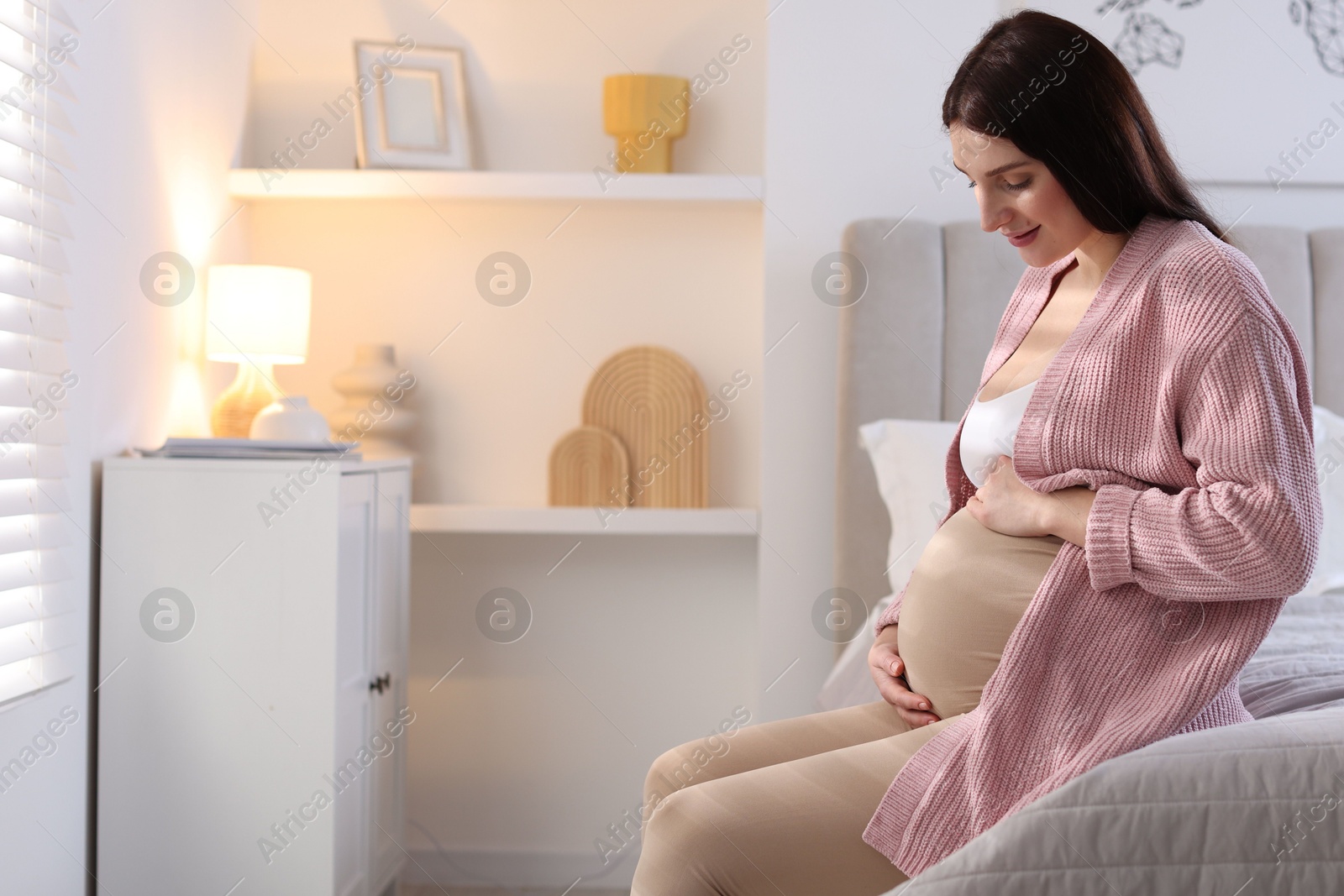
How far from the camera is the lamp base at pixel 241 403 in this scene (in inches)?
78.5

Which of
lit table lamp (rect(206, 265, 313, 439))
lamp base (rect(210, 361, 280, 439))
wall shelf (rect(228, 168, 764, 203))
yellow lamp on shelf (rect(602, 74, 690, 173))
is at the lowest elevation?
lamp base (rect(210, 361, 280, 439))

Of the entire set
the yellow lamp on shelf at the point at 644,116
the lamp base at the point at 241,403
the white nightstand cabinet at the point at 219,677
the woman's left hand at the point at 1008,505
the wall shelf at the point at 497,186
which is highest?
the yellow lamp on shelf at the point at 644,116

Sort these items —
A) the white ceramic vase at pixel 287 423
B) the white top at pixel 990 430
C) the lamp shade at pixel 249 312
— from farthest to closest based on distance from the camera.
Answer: the lamp shade at pixel 249 312, the white ceramic vase at pixel 287 423, the white top at pixel 990 430

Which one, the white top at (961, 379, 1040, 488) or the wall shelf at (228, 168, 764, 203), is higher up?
the wall shelf at (228, 168, 764, 203)

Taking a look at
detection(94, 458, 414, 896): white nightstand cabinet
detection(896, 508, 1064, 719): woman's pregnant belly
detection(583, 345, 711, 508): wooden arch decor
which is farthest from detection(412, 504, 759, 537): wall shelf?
detection(896, 508, 1064, 719): woman's pregnant belly

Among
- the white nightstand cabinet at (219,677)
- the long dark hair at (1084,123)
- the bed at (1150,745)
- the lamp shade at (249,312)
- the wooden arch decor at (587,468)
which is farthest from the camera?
the wooden arch decor at (587,468)

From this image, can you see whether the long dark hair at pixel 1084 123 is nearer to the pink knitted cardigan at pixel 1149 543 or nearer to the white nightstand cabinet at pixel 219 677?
the pink knitted cardigan at pixel 1149 543

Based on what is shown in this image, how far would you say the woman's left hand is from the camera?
102cm

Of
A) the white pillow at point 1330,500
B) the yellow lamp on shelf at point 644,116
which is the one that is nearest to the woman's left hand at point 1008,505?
the white pillow at point 1330,500

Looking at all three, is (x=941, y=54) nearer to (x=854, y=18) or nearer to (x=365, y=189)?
(x=854, y=18)

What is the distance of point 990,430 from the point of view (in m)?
1.13

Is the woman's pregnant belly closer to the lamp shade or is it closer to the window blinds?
the window blinds

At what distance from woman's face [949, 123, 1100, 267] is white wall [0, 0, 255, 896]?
133 centimetres

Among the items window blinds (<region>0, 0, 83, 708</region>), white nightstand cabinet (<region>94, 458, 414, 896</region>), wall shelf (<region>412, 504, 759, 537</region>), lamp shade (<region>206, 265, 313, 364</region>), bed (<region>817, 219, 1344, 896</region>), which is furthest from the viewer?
wall shelf (<region>412, 504, 759, 537</region>)
